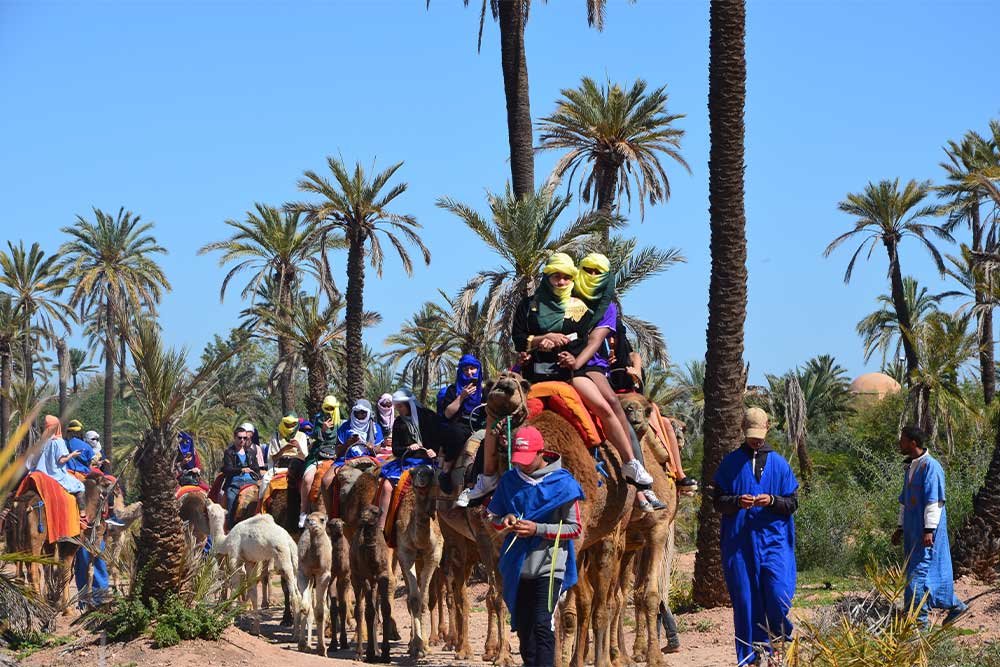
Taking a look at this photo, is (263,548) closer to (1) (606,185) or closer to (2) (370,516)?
(2) (370,516)

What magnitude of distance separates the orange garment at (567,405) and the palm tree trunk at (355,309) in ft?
73.0

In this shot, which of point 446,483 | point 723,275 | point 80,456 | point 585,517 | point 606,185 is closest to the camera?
point 585,517

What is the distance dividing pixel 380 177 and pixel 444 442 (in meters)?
19.7

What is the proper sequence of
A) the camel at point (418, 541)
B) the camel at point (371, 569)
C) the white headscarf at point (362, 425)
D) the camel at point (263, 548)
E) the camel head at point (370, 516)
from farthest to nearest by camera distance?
the white headscarf at point (362, 425)
the camel at point (263, 548)
the camel head at point (370, 516)
the camel at point (371, 569)
the camel at point (418, 541)

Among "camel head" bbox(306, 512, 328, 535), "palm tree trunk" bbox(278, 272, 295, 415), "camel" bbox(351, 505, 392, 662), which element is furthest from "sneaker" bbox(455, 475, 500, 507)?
"palm tree trunk" bbox(278, 272, 295, 415)

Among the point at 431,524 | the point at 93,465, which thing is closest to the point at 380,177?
the point at 93,465

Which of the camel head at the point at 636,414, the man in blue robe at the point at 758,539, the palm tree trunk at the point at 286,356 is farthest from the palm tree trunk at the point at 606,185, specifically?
the man in blue robe at the point at 758,539

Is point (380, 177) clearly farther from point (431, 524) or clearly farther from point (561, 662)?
point (561, 662)

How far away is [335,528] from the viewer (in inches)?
562

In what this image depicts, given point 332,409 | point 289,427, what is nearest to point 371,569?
point 332,409

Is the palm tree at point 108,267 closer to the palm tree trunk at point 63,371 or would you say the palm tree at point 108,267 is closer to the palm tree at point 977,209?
the palm tree trunk at point 63,371

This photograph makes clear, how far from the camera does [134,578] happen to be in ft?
36.4

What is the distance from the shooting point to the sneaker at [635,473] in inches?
402

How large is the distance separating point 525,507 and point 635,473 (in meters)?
1.81
